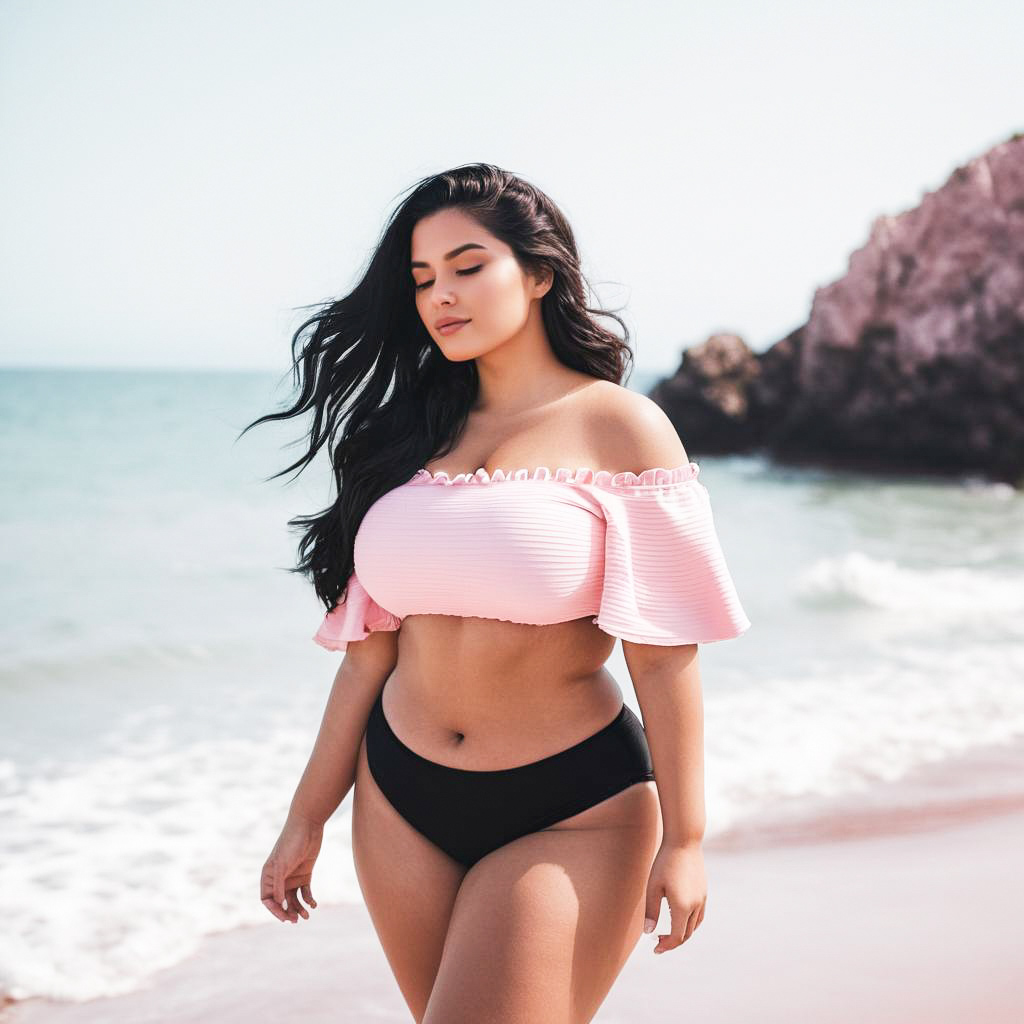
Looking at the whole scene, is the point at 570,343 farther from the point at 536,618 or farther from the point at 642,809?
the point at 642,809

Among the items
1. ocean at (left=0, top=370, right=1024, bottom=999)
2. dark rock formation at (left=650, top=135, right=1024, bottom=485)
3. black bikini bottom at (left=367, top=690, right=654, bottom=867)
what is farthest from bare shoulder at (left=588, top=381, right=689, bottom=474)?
dark rock formation at (left=650, top=135, right=1024, bottom=485)

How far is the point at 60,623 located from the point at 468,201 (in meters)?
8.74

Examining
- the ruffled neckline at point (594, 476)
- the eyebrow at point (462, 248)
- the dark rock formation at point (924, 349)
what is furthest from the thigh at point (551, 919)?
the dark rock formation at point (924, 349)

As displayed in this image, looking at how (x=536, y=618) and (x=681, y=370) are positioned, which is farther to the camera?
(x=681, y=370)

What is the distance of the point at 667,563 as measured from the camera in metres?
2.18

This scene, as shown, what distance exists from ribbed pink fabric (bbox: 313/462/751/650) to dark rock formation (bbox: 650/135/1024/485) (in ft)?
69.4

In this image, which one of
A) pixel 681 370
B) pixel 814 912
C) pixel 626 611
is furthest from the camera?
pixel 681 370

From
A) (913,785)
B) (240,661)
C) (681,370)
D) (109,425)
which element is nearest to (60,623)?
(240,661)

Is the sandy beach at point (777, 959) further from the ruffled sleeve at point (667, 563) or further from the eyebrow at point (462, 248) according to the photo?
the eyebrow at point (462, 248)

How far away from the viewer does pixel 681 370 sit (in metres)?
25.0

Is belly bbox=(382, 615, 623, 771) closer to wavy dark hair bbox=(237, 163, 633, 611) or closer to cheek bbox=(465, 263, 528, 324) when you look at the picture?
wavy dark hair bbox=(237, 163, 633, 611)

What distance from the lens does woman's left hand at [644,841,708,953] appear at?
2.06 m

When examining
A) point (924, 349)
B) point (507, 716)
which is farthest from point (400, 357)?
point (924, 349)

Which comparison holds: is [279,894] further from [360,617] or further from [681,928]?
[681,928]
